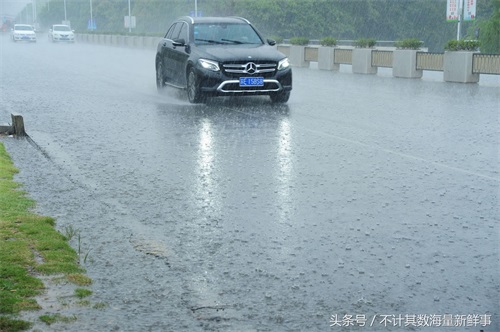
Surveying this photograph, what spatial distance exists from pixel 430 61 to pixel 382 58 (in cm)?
335

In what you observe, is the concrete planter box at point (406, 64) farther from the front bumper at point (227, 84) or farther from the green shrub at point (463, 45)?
the front bumper at point (227, 84)

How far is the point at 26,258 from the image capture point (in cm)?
561

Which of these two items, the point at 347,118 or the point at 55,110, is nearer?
the point at 347,118

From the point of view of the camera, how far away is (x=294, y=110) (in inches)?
648

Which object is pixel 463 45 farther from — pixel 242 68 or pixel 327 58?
pixel 242 68

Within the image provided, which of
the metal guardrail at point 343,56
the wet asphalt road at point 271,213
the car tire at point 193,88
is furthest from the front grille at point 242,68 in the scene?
the metal guardrail at point 343,56

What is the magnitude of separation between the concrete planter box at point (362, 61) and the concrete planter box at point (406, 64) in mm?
2123

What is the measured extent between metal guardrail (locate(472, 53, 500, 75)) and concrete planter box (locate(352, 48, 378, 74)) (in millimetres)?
6442

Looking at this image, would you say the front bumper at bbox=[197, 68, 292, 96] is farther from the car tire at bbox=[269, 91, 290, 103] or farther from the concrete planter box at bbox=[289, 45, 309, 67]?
the concrete planter box at bbox=[289, 45, 309, 67]

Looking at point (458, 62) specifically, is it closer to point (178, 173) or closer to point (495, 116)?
point (495, 116)

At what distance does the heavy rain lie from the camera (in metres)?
4.79

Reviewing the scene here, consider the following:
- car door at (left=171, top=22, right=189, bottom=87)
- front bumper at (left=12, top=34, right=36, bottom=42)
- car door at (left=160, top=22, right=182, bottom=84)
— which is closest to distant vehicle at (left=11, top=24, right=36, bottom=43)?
front bumper at (left=12, top=34, right=36, bottom=42)

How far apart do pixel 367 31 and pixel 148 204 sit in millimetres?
89913

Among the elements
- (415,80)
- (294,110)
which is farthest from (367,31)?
(294,110)
